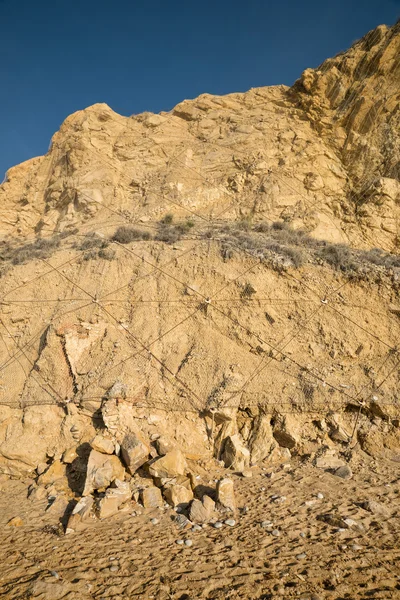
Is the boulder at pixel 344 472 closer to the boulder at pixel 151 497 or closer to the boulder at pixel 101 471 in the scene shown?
the boulder at pixel 151 497

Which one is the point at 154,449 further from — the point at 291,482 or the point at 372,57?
the point at 372,57

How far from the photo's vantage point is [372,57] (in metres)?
13.0

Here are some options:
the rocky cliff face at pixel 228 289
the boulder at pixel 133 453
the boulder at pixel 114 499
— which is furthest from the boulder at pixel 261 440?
the boulder at pixel 114 499

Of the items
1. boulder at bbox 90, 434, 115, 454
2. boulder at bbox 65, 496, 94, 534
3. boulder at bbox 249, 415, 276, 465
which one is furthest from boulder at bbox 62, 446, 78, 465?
boulder at bbox 249, 415, 276, 465

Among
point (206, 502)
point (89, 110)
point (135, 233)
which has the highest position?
point (89, 110)

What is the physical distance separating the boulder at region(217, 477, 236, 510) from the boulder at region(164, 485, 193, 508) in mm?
476

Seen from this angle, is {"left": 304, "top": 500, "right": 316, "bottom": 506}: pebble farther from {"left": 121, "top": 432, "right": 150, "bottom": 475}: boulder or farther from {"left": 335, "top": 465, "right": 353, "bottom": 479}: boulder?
{"left": 121, "top": 432, "right": 150, "bottom": 475}: boulder

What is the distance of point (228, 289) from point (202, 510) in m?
4.57

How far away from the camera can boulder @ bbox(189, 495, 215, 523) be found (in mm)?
4438

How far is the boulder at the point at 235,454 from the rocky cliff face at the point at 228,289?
7 centimetres

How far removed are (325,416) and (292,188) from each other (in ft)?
29.4

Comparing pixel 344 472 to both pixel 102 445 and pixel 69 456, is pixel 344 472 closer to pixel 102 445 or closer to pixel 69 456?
pixel 102 445

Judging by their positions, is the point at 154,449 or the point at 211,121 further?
the point at 211,121

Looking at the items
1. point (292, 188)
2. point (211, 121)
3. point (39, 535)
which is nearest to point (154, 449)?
point (39, 535)
